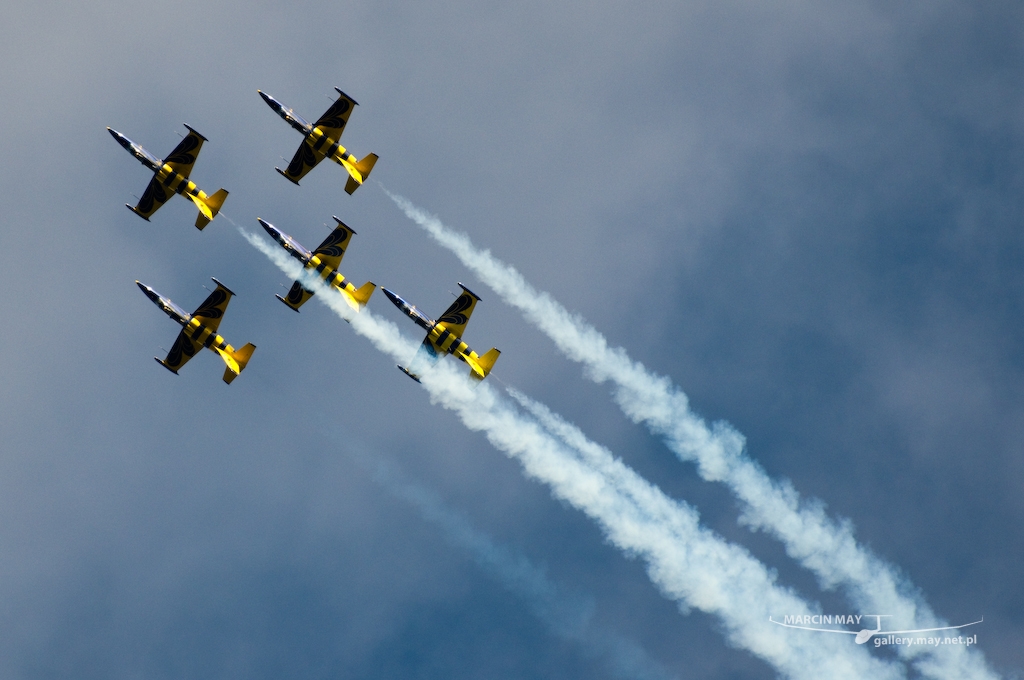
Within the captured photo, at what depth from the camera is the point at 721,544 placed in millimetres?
115125

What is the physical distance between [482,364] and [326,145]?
860 inches

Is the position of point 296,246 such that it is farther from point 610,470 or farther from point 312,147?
point 610,470

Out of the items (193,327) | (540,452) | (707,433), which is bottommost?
(193,327)

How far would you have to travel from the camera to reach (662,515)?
11475 cm

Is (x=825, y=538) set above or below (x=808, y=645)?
above

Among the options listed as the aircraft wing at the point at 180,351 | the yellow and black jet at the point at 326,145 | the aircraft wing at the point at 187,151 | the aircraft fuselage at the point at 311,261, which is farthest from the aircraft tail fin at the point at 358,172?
the aircraft wing at the point at 180,351

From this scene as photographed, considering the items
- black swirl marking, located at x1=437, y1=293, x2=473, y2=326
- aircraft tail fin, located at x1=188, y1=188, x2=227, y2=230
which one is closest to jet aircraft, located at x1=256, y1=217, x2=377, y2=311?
aircraft tail fin, located at x1=188, y1=188, x2=227, y2=230

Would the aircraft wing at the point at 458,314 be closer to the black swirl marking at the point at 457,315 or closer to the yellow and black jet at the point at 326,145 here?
the black swirl marking at the point at 457,315

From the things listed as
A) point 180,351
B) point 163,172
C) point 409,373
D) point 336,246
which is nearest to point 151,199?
point 163,172

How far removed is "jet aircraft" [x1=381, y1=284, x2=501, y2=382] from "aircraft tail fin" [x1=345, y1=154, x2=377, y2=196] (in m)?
9.21

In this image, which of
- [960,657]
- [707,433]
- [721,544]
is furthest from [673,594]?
[960,657]

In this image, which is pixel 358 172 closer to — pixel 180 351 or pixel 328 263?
pixel 328 263

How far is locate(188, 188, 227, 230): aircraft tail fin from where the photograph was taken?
112250 millimetres

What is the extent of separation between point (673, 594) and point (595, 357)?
19985 mm
